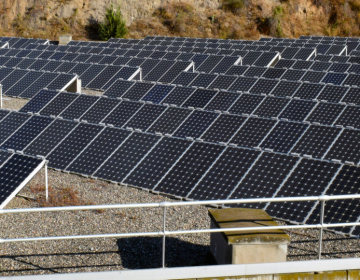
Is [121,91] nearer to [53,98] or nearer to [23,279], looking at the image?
[53,98]

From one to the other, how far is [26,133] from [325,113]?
9760 mm

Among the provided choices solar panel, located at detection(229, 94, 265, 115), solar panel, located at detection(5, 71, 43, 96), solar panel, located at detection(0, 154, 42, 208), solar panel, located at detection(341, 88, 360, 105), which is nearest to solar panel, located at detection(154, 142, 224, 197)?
solar panel, located at detection(0, 154, 42, 208)

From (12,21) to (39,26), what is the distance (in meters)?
3.43

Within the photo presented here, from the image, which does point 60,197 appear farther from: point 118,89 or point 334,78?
point 334,78

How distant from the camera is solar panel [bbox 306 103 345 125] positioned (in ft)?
56.0

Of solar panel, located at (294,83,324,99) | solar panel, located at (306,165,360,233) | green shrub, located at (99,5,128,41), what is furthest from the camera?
green shrub, located at (99,5,128,41)

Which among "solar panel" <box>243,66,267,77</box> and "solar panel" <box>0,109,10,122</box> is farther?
"solar panel" <box>243,66,267,77</box>

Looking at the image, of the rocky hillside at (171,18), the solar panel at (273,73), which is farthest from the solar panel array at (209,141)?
the rocky hillside at (171,18)

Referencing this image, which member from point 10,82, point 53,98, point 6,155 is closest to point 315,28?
point 10,82

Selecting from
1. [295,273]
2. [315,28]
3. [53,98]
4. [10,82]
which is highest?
[295,273]

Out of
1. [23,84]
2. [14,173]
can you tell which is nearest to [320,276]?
[14,173]

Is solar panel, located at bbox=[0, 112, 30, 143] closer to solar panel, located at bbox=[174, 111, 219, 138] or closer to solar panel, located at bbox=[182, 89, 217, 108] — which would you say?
solar panel, located at bbox=[174, 111, 219, 138]

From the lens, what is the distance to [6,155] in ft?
43.1

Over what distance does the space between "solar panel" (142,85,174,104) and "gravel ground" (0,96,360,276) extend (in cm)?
853
